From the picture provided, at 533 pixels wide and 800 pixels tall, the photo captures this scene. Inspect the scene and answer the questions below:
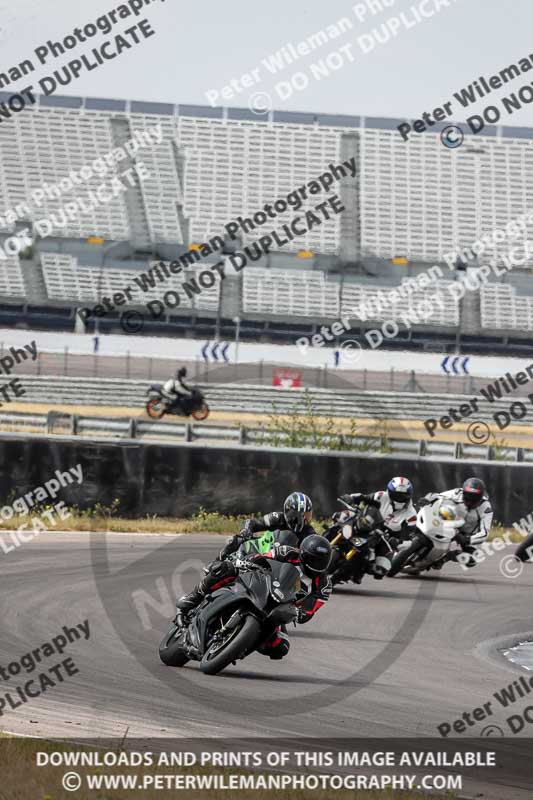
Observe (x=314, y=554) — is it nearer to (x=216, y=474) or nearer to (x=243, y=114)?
(x=216, y=474)

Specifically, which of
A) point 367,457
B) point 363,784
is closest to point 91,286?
point 367,457

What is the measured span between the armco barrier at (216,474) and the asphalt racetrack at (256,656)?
106 inches

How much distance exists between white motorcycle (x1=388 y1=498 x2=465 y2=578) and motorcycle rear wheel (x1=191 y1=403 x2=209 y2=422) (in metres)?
17.0

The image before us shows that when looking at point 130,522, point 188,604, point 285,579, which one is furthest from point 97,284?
point 285,579

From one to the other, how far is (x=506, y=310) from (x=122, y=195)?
18803 mm

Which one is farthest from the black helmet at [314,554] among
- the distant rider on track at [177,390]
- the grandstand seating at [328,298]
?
the grandstand seating at [328,298]

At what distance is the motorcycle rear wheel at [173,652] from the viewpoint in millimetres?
10188

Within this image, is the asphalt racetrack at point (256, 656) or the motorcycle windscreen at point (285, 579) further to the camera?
the motorcycle windscreen at point (285, 579)

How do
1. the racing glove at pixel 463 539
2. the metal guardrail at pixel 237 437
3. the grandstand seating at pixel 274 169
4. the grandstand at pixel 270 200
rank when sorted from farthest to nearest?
the grandstand seating at pixel 274 169 → the grandstand at pixel 270 200 → the metal guardrail at pixel 237 437 → the racing glove at pixel 463 539

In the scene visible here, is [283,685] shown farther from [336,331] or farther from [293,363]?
[336,331]

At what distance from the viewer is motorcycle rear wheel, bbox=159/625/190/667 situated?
10.2 metres

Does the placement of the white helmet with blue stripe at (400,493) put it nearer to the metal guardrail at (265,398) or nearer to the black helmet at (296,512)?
the black helmet at (296,512)

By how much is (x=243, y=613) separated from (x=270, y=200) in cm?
5363

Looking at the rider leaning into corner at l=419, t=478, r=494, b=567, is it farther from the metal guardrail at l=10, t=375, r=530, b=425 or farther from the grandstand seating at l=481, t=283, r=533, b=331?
the grandstand seating at l=481, t=283, r=533, b=331
